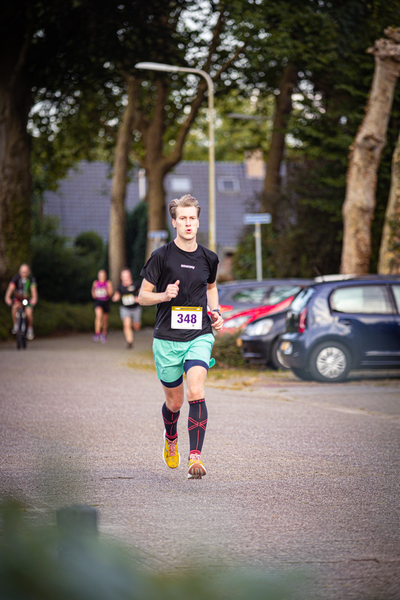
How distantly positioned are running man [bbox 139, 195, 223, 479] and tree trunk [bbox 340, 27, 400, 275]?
13.3 metres

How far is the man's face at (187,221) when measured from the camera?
601 cm

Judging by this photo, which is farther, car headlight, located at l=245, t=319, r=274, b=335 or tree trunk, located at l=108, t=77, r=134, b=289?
tree trunk, located at l=108, t=77, r=134, b=289

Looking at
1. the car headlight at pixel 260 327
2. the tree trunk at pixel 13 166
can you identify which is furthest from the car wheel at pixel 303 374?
the tree trunk at pixel 13 166

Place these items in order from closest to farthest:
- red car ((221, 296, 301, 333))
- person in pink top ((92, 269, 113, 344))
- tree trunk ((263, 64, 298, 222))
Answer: red car ((221, 296, 301, 333)) → person in pink top ((92, 269, 113, 344)) → tree trunk ((263, 64, 298, 222))

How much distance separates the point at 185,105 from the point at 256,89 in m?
3.26

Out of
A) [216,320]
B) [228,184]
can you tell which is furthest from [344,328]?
[228,184]

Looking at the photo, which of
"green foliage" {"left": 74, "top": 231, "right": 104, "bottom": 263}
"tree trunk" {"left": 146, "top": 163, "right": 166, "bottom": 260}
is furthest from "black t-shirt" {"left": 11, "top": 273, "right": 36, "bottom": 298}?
"green foliage" {"left": 74, "top": 231, "right": 104, "bottom": 263}

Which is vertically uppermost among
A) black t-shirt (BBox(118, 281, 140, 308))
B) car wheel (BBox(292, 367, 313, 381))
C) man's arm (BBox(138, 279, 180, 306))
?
man's arm (BBox(138, 279, 180, 306))

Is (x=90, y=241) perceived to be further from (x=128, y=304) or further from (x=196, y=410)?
(x=196, y=410)

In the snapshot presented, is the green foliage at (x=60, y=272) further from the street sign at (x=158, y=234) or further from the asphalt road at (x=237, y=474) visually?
the asphalt road at (x=237, y=474)

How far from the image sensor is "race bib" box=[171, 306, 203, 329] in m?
5.98

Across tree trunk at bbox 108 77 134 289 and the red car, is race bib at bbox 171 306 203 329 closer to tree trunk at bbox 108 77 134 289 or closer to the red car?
the red car

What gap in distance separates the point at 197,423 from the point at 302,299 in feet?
25.7

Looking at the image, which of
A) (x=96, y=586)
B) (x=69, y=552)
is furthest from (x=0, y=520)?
(x=96, y=586)
